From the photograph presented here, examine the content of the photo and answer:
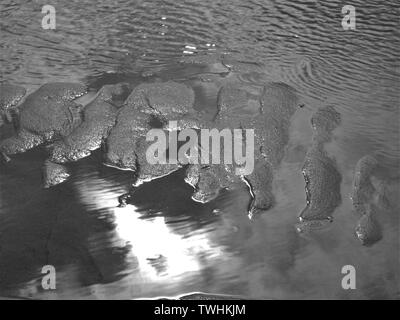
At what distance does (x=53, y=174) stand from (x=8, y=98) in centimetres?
107

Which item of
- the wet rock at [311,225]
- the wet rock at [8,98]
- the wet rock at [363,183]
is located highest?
the wet rock at [8,98]

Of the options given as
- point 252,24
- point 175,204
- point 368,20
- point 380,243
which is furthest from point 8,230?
point 368,20

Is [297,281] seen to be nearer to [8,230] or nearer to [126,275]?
[126,275]

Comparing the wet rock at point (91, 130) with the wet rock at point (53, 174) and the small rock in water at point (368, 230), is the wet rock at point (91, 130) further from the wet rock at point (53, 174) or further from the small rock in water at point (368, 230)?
the small rock in water at point (368, 230)

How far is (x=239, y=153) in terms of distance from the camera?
Result: 3877mm

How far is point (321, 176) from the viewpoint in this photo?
377cm

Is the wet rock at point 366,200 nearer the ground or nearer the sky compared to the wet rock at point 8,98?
nearer the ground

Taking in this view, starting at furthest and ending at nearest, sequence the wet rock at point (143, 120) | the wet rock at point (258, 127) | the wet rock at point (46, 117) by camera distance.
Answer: the wet rock at point (46, 117)
the wet rock at point (143, 120)
the wet rock at point (258, 127)

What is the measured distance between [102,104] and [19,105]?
2.38ft

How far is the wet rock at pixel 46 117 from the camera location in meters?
4.04

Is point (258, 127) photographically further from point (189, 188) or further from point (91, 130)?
point (91, 130)

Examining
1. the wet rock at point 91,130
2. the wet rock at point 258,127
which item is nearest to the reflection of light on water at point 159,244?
the wet rock at point 258,127

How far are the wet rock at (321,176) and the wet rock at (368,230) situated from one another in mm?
205
